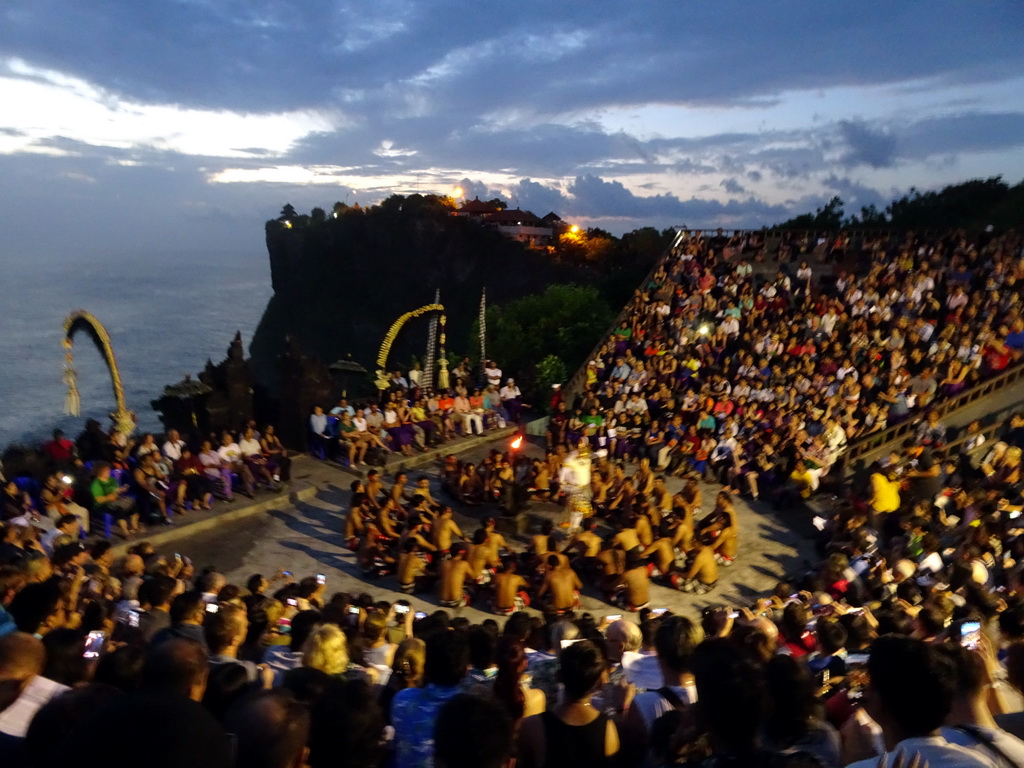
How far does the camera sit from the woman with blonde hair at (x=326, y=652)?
3.94 m

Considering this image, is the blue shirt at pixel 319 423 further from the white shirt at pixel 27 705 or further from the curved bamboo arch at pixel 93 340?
the white shirt at pixel 27 705

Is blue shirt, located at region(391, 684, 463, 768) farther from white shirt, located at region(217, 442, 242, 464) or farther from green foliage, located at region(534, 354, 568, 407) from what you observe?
green foliage, located at region(534, 354, 568, 407)

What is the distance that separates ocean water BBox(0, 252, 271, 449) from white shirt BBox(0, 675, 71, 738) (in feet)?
41.4

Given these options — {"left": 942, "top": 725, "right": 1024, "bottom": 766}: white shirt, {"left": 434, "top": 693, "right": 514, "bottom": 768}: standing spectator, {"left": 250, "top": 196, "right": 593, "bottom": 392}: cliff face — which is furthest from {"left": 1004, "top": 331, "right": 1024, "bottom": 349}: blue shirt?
{"left": 250, "top": 196, "right": 593, "bottom": 392}: cliff face

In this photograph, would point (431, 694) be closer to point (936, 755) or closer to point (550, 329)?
point (936, 755)

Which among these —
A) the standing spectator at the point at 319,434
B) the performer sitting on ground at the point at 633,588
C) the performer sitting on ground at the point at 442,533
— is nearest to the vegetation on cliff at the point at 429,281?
the standing spectator at the point at 319,434

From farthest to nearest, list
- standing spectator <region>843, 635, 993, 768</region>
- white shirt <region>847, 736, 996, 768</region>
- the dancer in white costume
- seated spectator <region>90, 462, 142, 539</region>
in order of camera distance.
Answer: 1. the dancer in white costume
2. seated spectator <region>90, 462, 142, 539</region>
3. standing spectator <region>843, 635, 993, 768</region>
4. white shirt <region>847, 736, 996, 768</region>

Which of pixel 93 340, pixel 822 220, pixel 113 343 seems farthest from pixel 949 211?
pixel 113 343

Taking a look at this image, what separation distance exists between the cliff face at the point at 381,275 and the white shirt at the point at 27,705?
38601 millimetres

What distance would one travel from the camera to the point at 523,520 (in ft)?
36.2

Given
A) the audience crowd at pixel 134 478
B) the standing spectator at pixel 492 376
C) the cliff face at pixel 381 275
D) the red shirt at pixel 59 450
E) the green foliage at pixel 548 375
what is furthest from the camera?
the cliff face at pixel 381 275

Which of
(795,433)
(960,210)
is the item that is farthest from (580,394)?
(960,210)

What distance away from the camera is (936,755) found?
2.26 meters

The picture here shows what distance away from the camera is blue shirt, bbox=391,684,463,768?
9.89 feet
